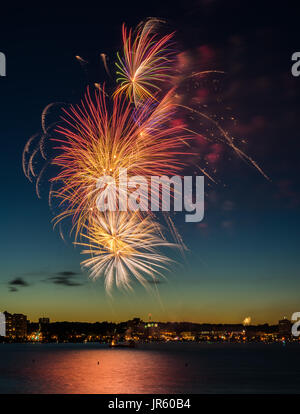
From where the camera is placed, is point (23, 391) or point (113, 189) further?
point (23, 391)

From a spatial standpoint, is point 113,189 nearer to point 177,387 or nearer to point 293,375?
point 177,387

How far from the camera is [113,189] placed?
33.3 meters
